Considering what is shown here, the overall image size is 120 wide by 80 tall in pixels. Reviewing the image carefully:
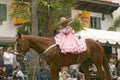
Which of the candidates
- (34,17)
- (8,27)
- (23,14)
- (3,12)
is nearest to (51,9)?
(34,17)

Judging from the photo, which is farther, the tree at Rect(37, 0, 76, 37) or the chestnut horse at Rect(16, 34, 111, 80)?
the tree at Rect(37, 0, 76, 37)

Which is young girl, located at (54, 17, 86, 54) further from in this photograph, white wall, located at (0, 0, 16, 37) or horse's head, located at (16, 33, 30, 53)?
white wall, located at (0, 0, 16, 37)

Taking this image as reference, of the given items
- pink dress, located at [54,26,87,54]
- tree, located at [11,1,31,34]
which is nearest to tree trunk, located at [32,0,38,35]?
tree, located at [11,1,31,34]

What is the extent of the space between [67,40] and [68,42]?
108 millimetres

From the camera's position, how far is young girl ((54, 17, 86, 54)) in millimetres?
11336

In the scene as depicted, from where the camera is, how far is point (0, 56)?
663 inches

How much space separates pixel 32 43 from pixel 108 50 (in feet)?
69.9

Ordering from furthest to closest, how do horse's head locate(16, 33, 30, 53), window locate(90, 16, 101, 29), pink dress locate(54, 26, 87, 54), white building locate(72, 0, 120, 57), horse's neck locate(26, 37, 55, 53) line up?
window locate(90, 16, 101, 29) → white building locate(72, 0, 120, 57) → pink dress locate(54, 26, 87, 54) → horse's neck locate(26, 37, 55, 53) → horse's head locate(16, 33, 30, 53)

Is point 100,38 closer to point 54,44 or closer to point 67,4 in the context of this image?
point 67,4

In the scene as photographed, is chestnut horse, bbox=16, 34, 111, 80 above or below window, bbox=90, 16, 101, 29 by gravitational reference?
above

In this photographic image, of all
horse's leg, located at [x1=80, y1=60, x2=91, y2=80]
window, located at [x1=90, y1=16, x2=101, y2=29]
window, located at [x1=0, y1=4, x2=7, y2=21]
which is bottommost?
window, located at [x1=90, y1=16, x2=101, y2=29]

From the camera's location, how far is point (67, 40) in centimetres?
1159

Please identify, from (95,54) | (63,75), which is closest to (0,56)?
(63,75)

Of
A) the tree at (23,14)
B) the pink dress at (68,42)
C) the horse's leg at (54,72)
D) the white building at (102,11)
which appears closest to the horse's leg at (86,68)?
the pink dress at (68,42)
